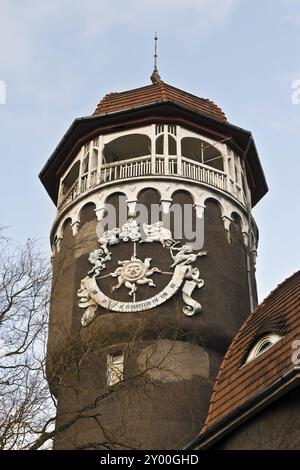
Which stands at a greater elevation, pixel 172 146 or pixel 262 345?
pixel 172 146

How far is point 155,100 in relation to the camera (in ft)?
88.2

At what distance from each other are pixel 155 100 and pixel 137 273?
6.74 metres

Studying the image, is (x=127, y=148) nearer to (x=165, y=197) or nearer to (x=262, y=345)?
(x=165, y=197)

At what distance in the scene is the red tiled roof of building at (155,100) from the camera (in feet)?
88.8

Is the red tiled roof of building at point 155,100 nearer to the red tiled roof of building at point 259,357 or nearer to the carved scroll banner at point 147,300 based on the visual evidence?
the carved scroll banner at point 147,300

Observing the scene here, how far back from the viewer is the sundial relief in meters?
22.3

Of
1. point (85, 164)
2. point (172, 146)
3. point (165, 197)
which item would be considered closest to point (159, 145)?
point (172, 146)

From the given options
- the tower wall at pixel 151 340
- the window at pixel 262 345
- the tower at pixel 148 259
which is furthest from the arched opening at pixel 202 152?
the window at pixel 262 345

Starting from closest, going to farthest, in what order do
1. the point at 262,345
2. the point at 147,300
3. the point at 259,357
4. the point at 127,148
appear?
1. the point at 259,357
2. the point at 262,345
3. the point at 147,300
4. the point at 127,148

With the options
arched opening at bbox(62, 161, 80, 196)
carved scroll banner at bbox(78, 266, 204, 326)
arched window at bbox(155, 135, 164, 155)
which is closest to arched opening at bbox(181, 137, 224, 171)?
arched window at bbox(155, 135, 164, 155)

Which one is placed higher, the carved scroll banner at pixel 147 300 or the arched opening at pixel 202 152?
the arched opening at pixel 202 152

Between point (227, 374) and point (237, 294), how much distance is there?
16.3 ft

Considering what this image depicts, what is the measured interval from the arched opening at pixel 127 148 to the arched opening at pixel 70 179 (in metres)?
1.11

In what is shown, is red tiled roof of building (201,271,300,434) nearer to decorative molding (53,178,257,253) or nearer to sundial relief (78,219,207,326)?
sundial relief (78,219,207,326)
